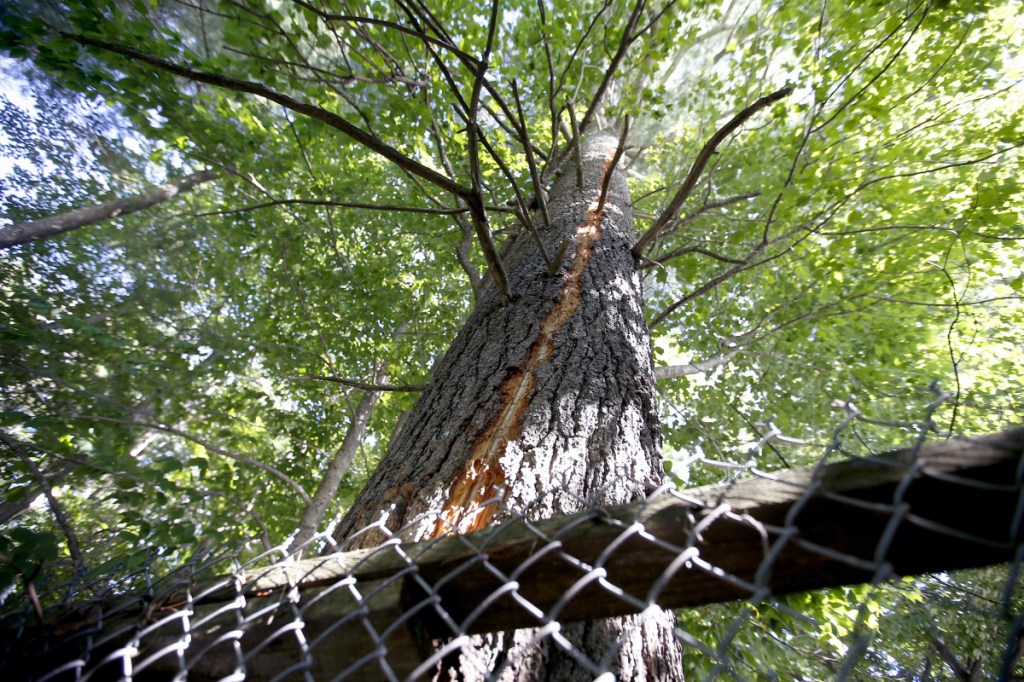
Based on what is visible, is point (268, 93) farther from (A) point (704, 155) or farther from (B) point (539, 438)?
(A) point (704, 155)

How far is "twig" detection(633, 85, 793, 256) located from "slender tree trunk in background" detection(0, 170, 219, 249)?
7.00 m

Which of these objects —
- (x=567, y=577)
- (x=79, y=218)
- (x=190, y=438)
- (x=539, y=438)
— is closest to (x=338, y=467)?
(x=190, y=438)

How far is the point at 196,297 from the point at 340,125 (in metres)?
7.57

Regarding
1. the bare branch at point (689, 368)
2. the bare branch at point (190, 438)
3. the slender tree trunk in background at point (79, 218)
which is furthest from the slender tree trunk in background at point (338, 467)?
the slender tree trunk in background at point (79, 218)

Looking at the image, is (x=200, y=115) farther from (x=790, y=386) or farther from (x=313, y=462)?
(x=790, y=386)

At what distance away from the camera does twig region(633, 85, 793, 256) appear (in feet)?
5.29

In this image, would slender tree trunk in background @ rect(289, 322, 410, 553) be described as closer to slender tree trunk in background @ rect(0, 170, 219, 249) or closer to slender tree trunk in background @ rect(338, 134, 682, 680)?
slender tree trunk in background @ rect(338, 134, 682, 680)

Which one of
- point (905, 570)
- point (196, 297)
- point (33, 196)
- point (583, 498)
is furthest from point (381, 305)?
point (33, 196)

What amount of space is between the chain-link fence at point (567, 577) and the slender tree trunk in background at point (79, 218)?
25.2ft

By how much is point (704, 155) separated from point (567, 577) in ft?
5.76

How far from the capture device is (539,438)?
1408mm

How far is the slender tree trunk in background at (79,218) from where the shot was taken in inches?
280

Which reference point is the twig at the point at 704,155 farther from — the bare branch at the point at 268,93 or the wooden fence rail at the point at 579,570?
the wooden fence rail at the point at 579,570

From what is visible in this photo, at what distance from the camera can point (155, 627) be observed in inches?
28.2
